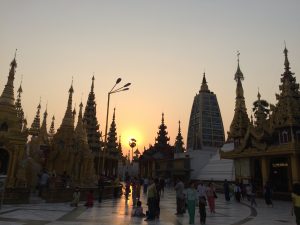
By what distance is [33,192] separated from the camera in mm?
24719

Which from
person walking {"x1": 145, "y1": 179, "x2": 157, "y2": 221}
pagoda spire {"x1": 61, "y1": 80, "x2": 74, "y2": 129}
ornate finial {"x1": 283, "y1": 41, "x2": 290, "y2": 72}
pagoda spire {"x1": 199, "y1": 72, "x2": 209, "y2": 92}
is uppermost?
pagoda spire {"x1": 199, "y1": 72, "x2": 209, "y2": 92}

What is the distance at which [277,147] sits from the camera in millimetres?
27406

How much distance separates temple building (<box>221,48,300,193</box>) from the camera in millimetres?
26594

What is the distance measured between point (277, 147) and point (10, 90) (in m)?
24.6

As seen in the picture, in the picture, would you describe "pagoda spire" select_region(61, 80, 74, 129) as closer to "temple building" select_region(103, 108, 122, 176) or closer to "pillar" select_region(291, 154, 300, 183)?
"pillar" select_region(291, 154, 300, 183)

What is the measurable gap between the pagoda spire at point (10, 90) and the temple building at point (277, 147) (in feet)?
78.4

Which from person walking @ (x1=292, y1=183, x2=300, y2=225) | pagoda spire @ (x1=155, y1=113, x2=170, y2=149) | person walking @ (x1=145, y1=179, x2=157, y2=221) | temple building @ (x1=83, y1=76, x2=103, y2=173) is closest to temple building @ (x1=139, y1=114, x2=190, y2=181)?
pagoda spire @ (x1=155, y1=113, x2=170, y2=149)

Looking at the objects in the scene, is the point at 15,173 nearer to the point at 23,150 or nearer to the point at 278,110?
the point at 23,150

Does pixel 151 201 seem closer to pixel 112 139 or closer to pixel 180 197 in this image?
pixel 180 197

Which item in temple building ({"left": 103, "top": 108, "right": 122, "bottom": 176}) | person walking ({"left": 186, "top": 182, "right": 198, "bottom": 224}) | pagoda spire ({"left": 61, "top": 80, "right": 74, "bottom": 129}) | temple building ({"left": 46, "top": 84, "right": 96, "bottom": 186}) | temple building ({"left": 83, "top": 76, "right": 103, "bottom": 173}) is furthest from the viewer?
temple building ({"left": 103, "top": 108, "right": 122, "bottom": 176})

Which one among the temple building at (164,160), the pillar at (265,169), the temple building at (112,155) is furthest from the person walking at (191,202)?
the temple building at (112,155)

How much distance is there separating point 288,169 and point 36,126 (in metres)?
36.8

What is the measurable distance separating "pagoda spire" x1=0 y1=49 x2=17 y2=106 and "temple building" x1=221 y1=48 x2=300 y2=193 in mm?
23891

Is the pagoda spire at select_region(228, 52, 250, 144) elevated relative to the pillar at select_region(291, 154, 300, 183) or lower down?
elevated
